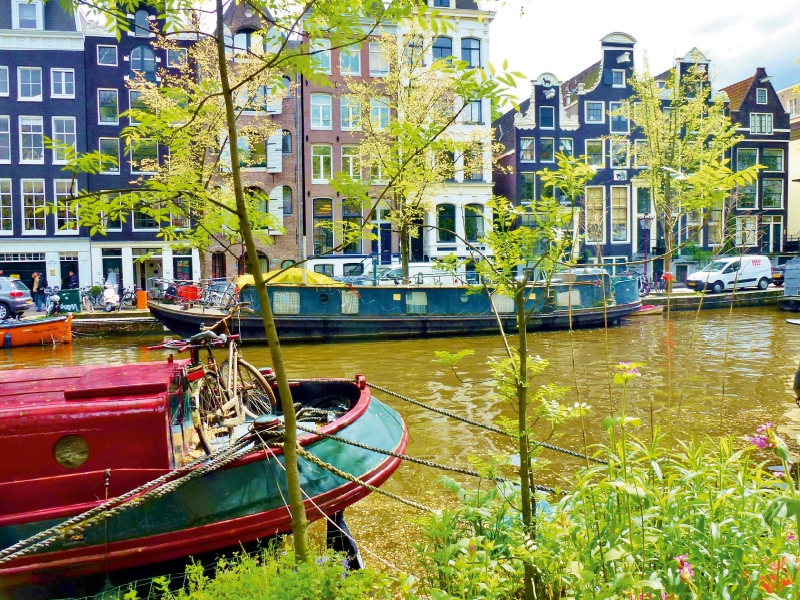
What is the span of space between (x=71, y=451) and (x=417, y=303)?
15.0 m

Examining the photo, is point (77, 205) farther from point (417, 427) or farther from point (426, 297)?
point (426, 297)

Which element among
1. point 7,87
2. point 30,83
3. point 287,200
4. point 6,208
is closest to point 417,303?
point 287,200

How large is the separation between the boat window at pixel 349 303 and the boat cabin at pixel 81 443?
544 inches

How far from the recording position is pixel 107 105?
2842 cm

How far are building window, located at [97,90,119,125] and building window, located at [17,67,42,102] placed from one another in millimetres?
2582

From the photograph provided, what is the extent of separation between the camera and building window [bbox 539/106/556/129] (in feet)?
106

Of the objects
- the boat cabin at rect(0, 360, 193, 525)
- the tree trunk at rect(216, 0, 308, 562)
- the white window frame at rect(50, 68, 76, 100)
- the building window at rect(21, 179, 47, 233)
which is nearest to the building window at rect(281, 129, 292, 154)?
the white window frame at rect(50, 68, 76, 100)

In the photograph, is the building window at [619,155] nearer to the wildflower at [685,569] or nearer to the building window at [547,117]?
the building window at [547,117]

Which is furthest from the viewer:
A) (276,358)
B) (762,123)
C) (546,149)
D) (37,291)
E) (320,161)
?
(762,123)

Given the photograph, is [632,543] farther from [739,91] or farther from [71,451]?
[739,91]

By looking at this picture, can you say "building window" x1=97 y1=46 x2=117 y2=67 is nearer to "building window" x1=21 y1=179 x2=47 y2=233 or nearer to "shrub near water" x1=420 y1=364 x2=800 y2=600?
"building window" x1=21 y1=179 x2=47 y2=233

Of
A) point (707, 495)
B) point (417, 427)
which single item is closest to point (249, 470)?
point (707, 495)

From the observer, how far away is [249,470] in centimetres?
386

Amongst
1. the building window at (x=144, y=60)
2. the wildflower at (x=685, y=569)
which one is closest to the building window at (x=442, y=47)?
the building window at (x=144, y=60)
